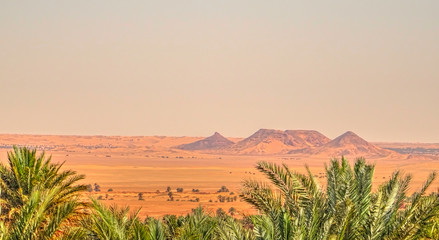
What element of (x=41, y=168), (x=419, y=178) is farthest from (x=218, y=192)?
(x=41, y=168)

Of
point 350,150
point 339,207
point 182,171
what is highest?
point 350,150

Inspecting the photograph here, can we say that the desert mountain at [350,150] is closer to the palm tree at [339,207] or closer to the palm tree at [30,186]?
the palm tree at [30,186]

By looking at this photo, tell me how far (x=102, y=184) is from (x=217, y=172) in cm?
3555

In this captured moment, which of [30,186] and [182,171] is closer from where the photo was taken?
[30,186]

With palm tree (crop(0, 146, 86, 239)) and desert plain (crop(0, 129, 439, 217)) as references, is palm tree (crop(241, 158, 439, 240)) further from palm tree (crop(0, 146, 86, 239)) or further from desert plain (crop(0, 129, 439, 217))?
desert plain (crop(0, 129, 439, 217))

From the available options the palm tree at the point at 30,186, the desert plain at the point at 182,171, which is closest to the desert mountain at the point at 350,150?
the desert plain at the point at 182,171

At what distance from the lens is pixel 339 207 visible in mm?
15508

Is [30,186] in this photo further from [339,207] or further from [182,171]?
[182,171]

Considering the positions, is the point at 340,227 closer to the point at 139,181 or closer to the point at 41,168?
the point at 41,168

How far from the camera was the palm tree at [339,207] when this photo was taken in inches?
555

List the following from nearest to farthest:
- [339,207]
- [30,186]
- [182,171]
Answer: [339,207]
[30,186]
[182,171]

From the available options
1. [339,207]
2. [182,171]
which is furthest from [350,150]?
[339,207]

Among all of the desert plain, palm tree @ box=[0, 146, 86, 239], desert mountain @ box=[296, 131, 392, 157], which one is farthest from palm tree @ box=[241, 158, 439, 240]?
desert mountain @ box=[296, 131, 392, 157]

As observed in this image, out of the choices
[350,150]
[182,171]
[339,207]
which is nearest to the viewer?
[339,207]
